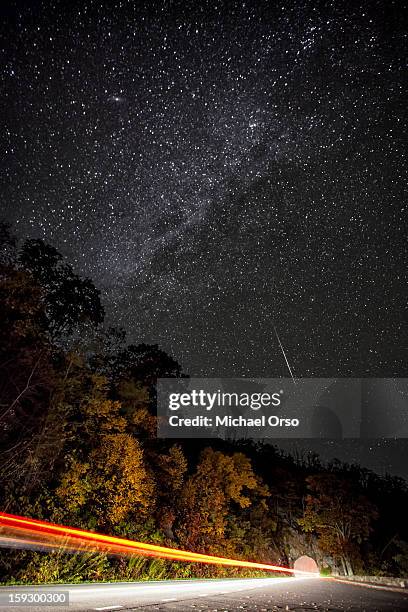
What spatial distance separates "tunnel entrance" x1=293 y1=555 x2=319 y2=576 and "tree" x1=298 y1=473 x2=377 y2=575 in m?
5.93

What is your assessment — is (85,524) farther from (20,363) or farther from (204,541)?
(204,541)

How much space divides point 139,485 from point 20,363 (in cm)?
940

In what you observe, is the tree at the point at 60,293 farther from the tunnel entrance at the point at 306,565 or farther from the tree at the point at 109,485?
the tunnel entrance at the point at 306,565

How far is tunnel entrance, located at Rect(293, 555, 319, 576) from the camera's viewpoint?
58.9 meters

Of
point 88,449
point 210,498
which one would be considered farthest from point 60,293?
point 210,498

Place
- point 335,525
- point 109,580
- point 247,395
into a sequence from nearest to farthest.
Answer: point 109,580
point 247,395
point 335,525

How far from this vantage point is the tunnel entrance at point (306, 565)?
193 ft

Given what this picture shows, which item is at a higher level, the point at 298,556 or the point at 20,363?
the point at 20,363

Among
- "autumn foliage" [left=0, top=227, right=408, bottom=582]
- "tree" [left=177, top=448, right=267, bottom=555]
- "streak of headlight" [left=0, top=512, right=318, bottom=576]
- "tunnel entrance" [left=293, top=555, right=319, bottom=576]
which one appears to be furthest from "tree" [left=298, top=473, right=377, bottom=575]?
"streak of headlight" [left=0, top=512, right=318, bottom=576]

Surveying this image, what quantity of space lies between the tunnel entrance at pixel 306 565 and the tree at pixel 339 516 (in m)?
5.93

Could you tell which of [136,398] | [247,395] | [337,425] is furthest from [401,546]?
[136,398]

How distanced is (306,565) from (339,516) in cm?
1223

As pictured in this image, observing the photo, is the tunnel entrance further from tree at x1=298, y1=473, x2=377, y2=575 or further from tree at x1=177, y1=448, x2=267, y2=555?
tree at x1=177, y1=448, x2=267, y2=555

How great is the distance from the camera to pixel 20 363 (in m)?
18.1
